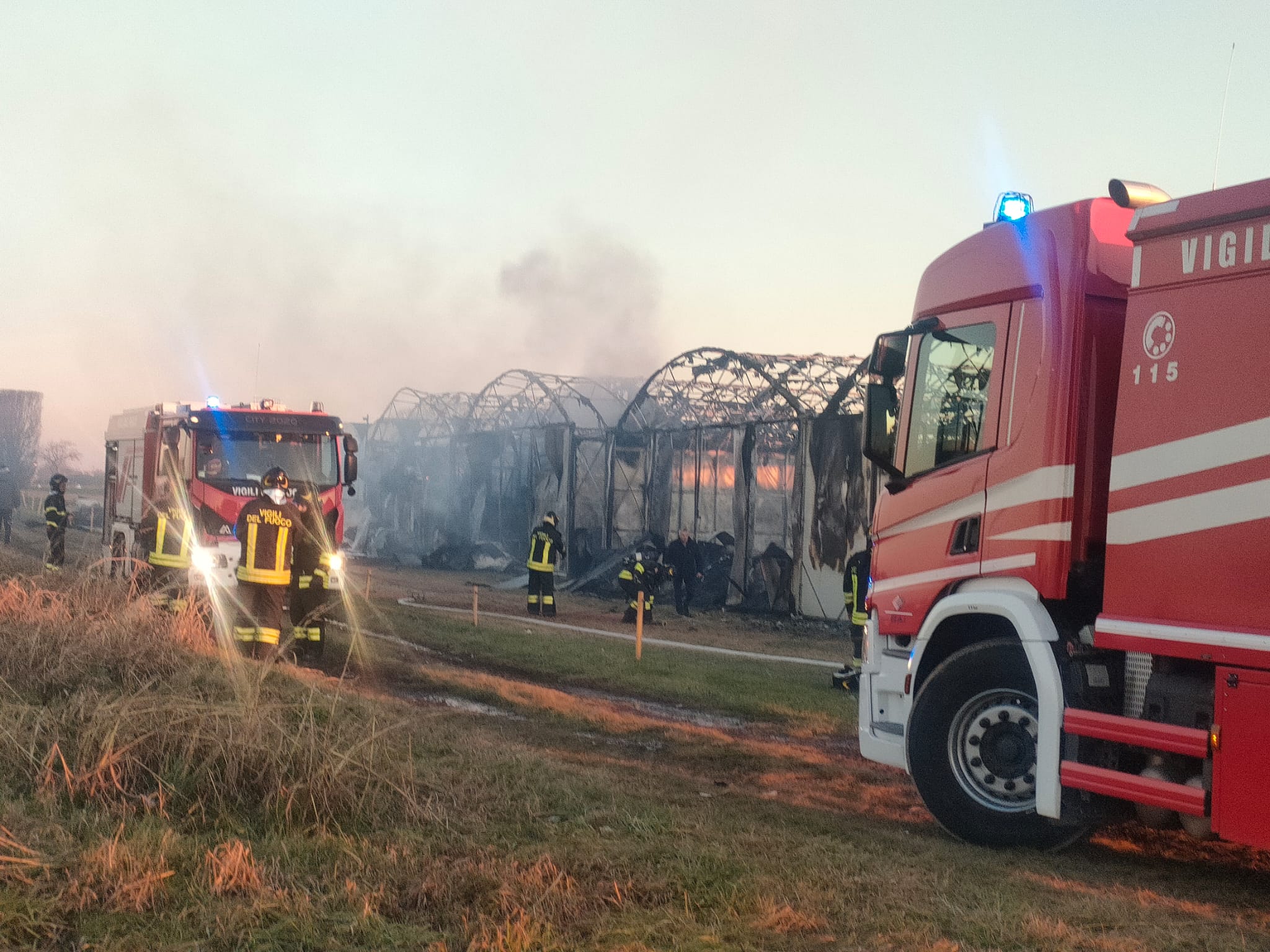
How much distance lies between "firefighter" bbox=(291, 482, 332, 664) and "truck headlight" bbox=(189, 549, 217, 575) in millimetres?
2842

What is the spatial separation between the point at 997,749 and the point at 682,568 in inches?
626

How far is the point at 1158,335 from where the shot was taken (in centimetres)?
540

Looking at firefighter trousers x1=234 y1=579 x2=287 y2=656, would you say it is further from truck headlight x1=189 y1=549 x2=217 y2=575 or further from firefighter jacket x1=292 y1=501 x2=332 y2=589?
truck headlight x1=189 y1=549 x2=217 y2=575

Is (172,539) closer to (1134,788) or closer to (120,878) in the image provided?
(120,878)

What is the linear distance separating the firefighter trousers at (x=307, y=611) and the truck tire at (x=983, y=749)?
6.80 m

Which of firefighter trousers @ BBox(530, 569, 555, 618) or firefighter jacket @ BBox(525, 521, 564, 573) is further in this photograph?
firefighter trousers @ BBox(530, 569, 555, 618)

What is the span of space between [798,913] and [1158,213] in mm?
3629

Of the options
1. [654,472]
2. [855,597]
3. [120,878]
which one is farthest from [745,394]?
[120,878]

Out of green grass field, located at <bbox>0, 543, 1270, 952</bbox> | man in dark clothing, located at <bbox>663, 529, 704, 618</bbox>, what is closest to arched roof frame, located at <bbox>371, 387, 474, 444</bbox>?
man in dark clothing, located at <bbox>663, 529, 704, 618</bbox>

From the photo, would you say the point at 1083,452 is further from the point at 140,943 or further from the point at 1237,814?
the point at 140,943

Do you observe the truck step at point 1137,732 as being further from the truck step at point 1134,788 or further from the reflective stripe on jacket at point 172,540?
the reflective stripe on jacket at point 172,540

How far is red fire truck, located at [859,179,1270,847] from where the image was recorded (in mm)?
4961

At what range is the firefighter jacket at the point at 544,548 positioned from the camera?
60.4 ft

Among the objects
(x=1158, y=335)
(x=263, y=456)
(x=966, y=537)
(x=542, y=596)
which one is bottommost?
(x=542, y=596)
